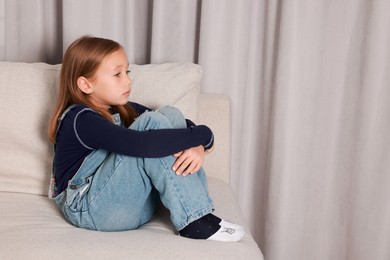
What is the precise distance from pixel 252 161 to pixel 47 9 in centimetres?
98

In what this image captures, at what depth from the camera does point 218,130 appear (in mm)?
1896

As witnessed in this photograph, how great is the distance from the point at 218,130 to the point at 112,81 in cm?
49

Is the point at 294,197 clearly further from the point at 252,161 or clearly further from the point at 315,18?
the point at 315,18

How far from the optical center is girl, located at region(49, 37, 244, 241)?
140cm

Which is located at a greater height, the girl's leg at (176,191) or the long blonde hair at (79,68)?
the long blonde hair at (79,68)

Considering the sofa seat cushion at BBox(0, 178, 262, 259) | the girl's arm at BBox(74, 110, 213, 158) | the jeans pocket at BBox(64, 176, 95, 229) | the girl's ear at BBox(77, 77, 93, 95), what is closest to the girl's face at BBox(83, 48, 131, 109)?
the girl's ear at BBox(77, 77, 93, 95)

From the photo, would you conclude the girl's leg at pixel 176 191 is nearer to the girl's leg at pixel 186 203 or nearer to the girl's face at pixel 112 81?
the girl's leg at pixel 186 203

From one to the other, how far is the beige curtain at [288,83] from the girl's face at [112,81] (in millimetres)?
458

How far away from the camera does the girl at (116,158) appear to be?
140 cm

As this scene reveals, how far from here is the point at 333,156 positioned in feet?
6.77

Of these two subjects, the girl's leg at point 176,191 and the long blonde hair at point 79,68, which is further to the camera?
the long blonde hair at point 79,68

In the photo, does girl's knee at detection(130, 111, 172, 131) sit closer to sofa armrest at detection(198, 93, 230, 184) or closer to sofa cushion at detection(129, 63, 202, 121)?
sofa cushion at detection(129, 63, 202, 121)

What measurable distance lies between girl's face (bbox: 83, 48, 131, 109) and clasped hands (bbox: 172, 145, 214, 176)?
26 cm

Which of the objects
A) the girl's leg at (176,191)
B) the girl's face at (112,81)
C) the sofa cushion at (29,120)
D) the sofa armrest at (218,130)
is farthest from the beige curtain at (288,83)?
the girl's leg at (176,191)
